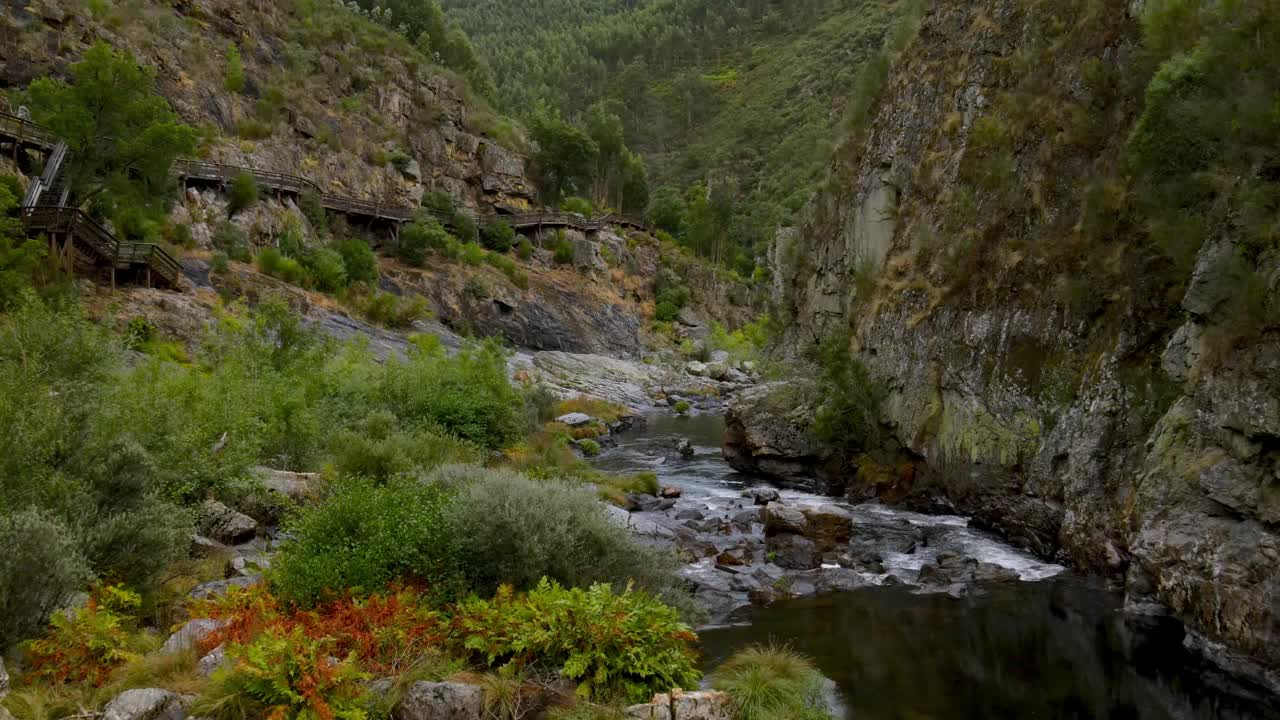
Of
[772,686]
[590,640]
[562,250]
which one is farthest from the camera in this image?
[562,250]

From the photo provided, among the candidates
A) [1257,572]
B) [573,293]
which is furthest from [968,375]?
[573,293]

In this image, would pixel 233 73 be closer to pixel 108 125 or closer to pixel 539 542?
pixel 108 125

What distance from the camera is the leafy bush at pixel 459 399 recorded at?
85.4 feet

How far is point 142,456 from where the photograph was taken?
1126 cm

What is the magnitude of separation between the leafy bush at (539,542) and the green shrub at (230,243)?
133 ft

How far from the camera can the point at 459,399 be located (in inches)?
1056

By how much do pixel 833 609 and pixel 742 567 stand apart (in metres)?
3.13

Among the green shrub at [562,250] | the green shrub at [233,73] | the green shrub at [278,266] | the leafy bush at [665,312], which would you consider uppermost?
the green shrub at [233,73]

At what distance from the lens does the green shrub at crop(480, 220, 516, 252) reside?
69.1 m

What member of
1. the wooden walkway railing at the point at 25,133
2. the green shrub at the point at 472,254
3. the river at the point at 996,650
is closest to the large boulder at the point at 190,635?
the river at the point at 996,650

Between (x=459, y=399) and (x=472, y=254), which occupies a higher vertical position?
(x=472, y=254)

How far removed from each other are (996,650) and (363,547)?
10631mm

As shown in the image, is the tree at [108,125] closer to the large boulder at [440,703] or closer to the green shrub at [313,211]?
the green shrub at [313,211]

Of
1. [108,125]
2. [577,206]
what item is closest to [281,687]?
[108,125]
